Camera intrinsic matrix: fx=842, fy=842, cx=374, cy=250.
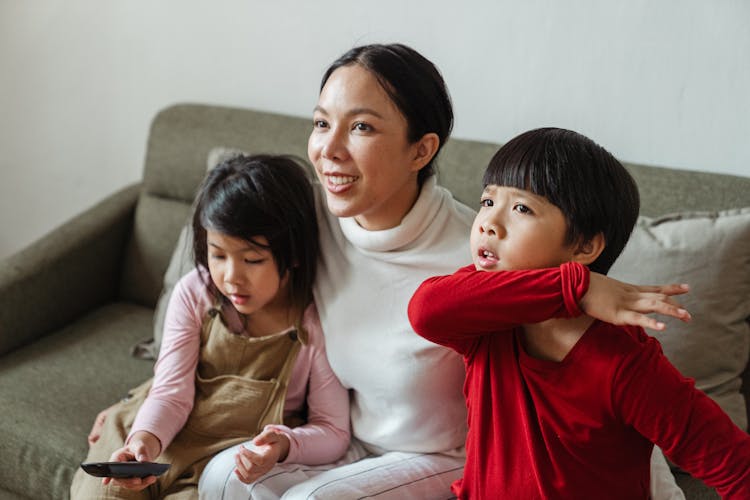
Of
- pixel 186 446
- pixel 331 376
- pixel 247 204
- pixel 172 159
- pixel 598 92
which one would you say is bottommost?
pixel 186 446

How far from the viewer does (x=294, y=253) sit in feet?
5.13

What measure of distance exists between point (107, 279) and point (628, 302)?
65.2 inches

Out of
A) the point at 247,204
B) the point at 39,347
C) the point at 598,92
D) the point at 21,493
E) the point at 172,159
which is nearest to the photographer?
the point at 247,204

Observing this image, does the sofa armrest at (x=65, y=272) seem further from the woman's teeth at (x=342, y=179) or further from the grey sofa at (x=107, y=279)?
the woman's teeth at (x=342, y=179)

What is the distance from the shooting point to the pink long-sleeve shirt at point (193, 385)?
5.00ft

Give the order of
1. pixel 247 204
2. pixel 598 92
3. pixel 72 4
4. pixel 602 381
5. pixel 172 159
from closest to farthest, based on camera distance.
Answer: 1. pixel 602 381
2. pixel 247 204
3. pixel 598 92
4. pixel 172 159
5. pixel 72 4

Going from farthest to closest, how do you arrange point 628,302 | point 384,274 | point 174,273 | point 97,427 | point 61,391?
point 174,273, point 61,391, point 97,427, point 384,274, point 628,302

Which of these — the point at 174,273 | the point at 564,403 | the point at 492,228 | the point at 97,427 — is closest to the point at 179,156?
the point at 174,273

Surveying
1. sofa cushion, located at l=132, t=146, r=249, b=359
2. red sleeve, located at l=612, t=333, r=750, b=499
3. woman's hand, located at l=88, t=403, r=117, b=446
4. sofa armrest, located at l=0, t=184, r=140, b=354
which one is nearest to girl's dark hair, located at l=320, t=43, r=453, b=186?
red sleeve, located at l=612, t=333, r=750, b=499

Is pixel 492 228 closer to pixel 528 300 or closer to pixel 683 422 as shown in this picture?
pixel 528 300

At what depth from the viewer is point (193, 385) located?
1.59 m

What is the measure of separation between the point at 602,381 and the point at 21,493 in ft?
4.16

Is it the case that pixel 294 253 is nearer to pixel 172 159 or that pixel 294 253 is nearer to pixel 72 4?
pixel 172 159

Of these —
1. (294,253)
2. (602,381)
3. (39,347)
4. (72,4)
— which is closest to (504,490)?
(602,381)
